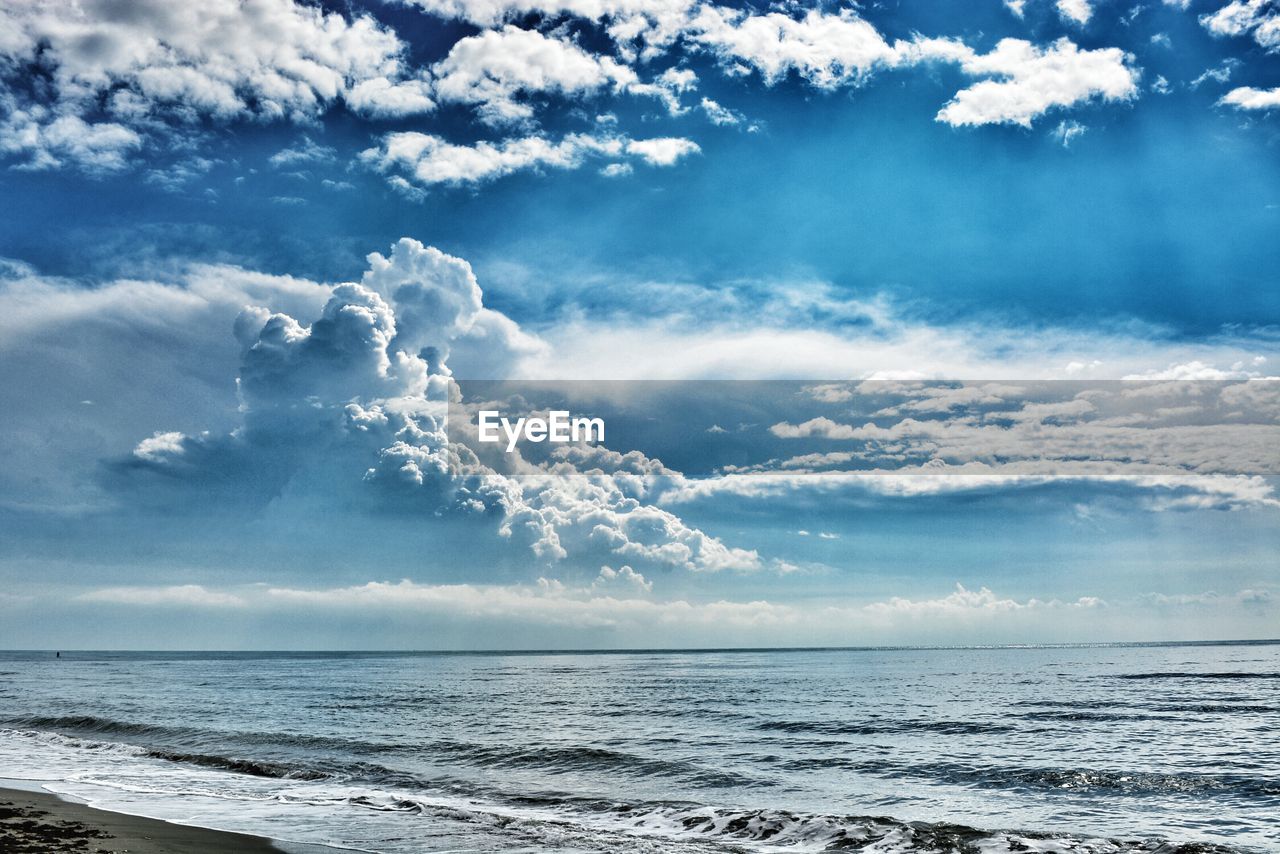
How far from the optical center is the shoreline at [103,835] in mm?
13656

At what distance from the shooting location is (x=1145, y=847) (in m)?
16.1

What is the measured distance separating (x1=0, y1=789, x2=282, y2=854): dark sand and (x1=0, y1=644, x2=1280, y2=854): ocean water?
993 millimetres

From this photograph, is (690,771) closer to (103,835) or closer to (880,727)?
(880,727)

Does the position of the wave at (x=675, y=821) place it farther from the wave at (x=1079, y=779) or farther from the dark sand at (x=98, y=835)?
the dark sand at (x=98, y=835)

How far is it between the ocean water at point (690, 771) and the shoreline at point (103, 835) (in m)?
0.87

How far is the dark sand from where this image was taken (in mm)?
13633

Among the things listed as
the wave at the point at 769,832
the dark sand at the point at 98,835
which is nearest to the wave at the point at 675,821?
the wave at the point at 769,832

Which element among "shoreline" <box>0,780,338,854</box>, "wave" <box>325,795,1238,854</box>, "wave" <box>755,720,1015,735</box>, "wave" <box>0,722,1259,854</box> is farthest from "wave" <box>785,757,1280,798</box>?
"shoreline" <box>0,780,338,854</box>

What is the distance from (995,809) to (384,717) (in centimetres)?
3052

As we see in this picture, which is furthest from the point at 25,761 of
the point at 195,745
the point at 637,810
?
the point at 637,810

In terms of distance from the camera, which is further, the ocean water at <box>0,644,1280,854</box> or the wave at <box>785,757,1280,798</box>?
the wave at <box>785,757,1280,798</box>

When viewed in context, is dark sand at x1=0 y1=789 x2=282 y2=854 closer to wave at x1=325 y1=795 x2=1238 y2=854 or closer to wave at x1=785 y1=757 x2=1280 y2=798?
wave at x1=325 y1=795 x2=1238 y2=854

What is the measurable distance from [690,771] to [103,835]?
14812 mm

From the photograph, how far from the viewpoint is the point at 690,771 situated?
82.5 feet
